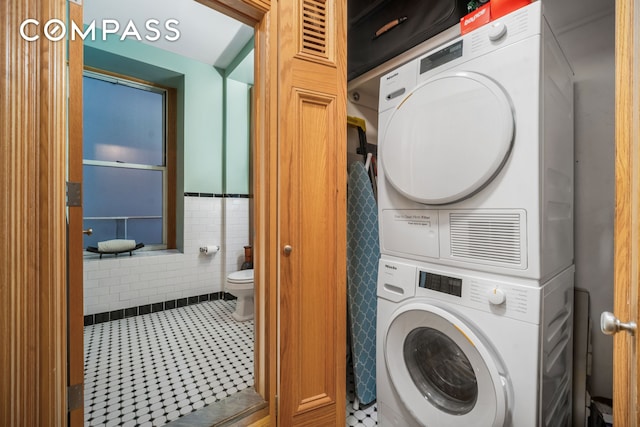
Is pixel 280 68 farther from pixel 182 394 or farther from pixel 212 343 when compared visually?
pixel 212 343

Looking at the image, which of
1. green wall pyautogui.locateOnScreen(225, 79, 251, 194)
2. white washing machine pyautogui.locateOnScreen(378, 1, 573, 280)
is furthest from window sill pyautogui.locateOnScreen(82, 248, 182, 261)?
white washing machine pyautogui.locateOnScreen(378, 1, 573, 280)

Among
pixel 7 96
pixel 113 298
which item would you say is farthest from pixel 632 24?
pixel 113 298

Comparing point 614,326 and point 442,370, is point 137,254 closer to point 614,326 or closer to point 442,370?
point 442,370

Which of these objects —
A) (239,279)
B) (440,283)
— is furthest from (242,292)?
(440,283)

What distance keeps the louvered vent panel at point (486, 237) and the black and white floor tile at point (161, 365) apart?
4.66ft

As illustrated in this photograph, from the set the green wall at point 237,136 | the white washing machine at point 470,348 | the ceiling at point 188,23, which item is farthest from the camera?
the green wall at point 237,136

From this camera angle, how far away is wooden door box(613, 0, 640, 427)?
51 centimetres

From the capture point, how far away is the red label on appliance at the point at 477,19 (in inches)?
39.1

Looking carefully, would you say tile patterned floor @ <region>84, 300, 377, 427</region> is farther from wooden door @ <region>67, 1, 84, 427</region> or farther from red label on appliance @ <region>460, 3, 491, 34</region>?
red label on appliance @ <region>460, 3, 491, 34</region>

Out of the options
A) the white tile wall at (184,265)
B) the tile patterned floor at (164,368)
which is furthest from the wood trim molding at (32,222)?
the white tile wall at (184,265)

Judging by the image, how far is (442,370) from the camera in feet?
3.70

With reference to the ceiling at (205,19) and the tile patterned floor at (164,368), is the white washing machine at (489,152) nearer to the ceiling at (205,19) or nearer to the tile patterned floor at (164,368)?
the ceiling at (205,19)

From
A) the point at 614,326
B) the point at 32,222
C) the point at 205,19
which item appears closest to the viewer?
the point at 614,326

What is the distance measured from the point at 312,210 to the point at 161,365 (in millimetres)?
1530
